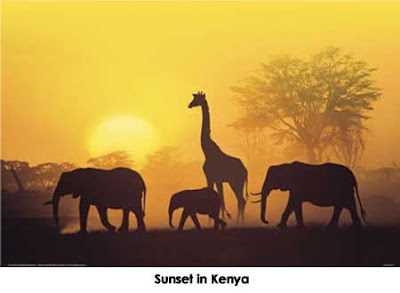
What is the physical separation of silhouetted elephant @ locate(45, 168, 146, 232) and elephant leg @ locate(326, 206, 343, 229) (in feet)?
3.63

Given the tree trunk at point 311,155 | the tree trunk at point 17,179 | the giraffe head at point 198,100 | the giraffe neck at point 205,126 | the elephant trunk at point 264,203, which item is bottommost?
the elephant trunk at point 264,203

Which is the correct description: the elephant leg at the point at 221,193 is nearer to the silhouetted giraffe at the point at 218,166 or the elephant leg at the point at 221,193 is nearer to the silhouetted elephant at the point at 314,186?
the silhouetted giraffe at the point at 218,166

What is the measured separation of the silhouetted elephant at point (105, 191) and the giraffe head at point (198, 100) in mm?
528

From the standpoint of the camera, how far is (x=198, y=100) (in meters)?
5.26

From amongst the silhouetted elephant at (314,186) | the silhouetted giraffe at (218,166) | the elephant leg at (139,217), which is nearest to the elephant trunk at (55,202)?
the elephant leg at (139,217)

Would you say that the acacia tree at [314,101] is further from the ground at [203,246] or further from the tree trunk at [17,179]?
the tree trunk at [17,179]

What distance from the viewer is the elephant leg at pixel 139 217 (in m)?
5.27

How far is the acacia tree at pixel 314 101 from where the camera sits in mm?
5270

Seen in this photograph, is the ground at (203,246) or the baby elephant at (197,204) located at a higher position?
the baby elephant at (197,204)

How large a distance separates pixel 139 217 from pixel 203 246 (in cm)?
42

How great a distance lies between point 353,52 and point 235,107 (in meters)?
0.77

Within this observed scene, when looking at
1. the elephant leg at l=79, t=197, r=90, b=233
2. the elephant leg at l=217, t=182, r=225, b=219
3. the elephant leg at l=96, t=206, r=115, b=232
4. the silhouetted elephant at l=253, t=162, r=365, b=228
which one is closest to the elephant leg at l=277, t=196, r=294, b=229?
the silhouetted elephant at l=253, t=162, r=365, b=228

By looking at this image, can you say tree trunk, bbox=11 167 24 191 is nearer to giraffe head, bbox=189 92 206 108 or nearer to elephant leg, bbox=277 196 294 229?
giraffe head, bbox=189 92 206 108
